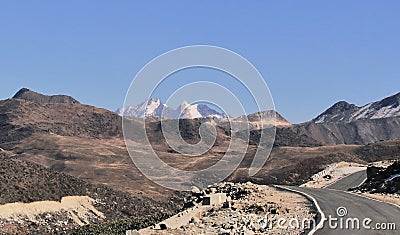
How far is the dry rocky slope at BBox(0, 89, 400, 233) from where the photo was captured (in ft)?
197

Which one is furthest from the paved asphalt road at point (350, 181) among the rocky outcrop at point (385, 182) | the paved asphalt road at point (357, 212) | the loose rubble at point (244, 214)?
the loose rubble at point (244, 214)

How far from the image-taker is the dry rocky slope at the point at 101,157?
60031 millimetres

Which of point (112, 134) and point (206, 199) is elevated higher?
point (112, 134)

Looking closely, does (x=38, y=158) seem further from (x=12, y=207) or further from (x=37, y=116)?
(x=12, y=207)

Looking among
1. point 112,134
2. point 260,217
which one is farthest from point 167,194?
point 112,134

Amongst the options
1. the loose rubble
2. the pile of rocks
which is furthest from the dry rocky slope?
the pile of rocks

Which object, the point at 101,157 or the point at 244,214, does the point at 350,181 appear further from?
the point at 101,157

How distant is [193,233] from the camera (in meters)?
20.0

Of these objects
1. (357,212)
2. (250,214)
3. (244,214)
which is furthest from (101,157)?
(357,212)

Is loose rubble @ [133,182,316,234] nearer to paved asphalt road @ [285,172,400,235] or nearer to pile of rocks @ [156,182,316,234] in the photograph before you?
pile of rocks @ [156,182,316,234]

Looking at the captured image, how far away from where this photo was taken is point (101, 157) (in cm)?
12325

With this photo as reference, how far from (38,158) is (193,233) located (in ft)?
332

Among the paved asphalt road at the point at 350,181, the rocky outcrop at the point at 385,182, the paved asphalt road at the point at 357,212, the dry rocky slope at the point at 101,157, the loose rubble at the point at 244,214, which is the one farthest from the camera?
the dry rocky slope at the point at 101,157

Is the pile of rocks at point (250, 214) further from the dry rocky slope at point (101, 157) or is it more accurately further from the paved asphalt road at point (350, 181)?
the paved asphalt road at point (350, 181)
